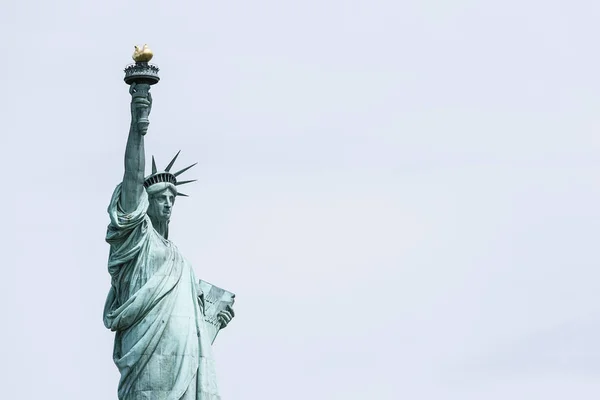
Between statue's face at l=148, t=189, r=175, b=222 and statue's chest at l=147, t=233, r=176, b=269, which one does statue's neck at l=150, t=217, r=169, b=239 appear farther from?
statue's chest at l=147, t=233, r=176, b=269

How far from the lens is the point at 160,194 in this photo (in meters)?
48.8

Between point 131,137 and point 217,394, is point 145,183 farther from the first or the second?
point 217,394

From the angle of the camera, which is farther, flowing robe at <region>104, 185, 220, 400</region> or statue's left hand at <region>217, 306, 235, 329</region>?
statue's left hand at <region>217, 306, 235, 329</region>

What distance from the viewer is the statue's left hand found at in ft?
162

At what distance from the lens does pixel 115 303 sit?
158ft

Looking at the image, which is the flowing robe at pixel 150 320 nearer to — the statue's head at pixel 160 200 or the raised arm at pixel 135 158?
the raised arm at pixel 135 158

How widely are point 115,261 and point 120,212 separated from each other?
3.13 ft

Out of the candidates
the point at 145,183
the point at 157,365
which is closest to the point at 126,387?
the point at 157,365

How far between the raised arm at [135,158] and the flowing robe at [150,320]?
19cm

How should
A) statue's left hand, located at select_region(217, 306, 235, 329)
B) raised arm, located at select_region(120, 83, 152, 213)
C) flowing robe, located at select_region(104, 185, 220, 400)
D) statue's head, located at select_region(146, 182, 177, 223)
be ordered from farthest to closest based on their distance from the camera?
statue's left hand, located at select_region(217, 306, 235, 329), statue's head, located at select_region(146, 182, 177, 223), raised arm, located at select_region(120, 83, 152, 213), flowing robe, located at select_region(104, 185, 220, 400)

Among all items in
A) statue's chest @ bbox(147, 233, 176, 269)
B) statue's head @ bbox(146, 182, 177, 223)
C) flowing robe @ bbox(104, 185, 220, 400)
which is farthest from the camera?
statue's head @ bbox(146, 182, 177, 223)

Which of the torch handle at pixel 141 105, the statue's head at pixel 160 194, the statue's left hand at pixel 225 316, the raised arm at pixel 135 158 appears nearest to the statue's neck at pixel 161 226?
the statue's head at pixel 160 194

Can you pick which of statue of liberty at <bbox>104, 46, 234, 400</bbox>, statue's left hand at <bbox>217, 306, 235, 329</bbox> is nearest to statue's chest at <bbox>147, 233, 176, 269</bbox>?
statue of liberty at <bbox>104, 46, 234, 400</bbox>

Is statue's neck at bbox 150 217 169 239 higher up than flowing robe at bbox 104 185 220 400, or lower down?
higher up
